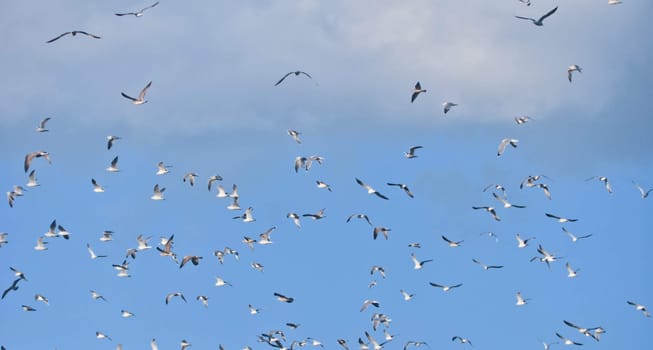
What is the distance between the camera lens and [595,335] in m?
96.7

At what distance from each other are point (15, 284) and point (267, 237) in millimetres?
14450

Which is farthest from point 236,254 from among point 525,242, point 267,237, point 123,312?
point 525,242

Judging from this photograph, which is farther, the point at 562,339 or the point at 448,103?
the point at 562,339

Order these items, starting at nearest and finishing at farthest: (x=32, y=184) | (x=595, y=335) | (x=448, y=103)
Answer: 1. (x=448, y=103)
2. (x=32, y=184)
3. (x=595, y=335)

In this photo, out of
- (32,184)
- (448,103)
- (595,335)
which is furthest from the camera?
(595,335)

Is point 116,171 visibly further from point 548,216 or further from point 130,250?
point 548,216

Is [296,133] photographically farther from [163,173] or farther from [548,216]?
[548,216]

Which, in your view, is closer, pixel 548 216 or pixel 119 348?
pixel 548 216

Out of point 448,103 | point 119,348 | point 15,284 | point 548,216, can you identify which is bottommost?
point 119,348

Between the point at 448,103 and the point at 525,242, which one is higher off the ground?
the point at 448,103

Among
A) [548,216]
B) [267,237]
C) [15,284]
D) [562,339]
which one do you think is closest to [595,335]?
[562,339]

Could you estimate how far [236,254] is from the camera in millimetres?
94875

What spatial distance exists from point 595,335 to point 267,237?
20180 mm

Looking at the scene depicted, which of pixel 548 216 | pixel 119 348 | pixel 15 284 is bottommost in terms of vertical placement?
pixel 119 348
